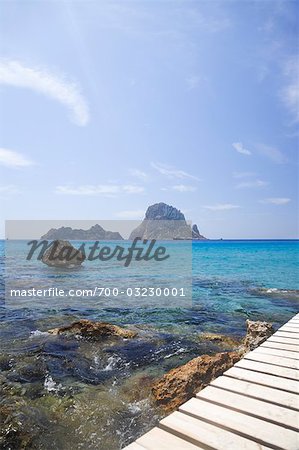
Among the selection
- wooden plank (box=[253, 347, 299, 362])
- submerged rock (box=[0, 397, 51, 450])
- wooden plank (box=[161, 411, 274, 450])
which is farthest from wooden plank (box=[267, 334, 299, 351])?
submerged rock (box=[0, 397, 51, 450])

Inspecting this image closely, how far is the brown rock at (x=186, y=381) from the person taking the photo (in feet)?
22.1

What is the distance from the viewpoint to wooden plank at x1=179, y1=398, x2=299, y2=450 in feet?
9.83

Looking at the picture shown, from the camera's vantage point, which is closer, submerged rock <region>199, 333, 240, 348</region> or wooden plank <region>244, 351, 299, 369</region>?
wooden plank <region>244, 351, 299, 369</region>

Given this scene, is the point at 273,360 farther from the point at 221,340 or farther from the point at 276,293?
the point at 276,293

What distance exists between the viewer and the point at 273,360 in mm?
5176

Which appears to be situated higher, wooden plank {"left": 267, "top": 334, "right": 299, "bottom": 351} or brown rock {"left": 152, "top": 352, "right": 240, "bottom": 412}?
wooden plank {"left": 267, "top": 334, "right": 299, "bottom": 351}

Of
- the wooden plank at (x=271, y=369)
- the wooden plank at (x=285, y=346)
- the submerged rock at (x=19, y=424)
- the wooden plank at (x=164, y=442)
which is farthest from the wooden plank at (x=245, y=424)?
the submerged rock at (x=19, y=424)

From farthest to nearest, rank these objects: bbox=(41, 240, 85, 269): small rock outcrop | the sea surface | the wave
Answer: bbox=(41, 240, 85, 269): small rock outcrop
the wave
the sea surface

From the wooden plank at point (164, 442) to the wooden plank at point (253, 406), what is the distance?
873mm

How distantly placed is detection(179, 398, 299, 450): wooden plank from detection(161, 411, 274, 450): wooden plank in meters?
0.09

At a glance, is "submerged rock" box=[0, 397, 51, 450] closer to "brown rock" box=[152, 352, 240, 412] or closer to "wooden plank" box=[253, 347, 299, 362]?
"brown rock" box=[152, 352, 240, 412]

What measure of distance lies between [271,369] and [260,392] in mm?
885

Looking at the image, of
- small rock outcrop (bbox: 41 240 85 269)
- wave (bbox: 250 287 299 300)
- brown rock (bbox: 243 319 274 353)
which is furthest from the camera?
small rock outcrop (bbox: 41 240 85 269)

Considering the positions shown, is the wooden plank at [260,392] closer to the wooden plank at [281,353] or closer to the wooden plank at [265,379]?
the wooden plank at [265,379]
